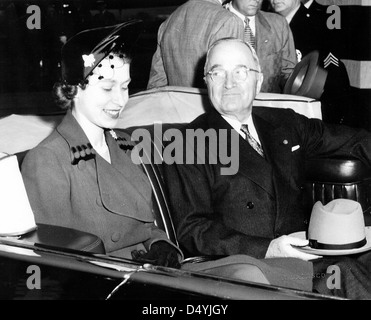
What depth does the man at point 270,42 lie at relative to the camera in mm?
4074

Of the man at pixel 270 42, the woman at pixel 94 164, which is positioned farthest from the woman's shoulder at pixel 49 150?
the man at pixel 270 42

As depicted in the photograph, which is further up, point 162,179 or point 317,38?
point 317,38

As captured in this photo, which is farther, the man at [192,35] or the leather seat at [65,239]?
the man at [192,35]

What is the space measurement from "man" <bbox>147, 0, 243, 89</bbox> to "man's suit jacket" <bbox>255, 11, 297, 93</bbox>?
16.2 inches

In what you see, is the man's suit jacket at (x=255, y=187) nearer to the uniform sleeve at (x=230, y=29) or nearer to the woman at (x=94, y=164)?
the woman at (x=94, y=164)

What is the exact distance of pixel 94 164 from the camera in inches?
94.3

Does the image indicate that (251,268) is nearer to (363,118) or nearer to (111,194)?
(111,194)

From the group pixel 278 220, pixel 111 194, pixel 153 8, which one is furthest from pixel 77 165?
pixel 153 8

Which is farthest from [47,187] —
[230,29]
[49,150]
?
[230,29]

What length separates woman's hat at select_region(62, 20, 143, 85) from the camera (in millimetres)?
2309

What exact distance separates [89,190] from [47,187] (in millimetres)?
174

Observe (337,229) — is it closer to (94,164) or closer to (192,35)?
(94,164)

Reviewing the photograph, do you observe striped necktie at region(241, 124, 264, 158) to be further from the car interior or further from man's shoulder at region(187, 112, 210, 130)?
the car interior

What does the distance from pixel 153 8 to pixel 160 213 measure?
14.2m
